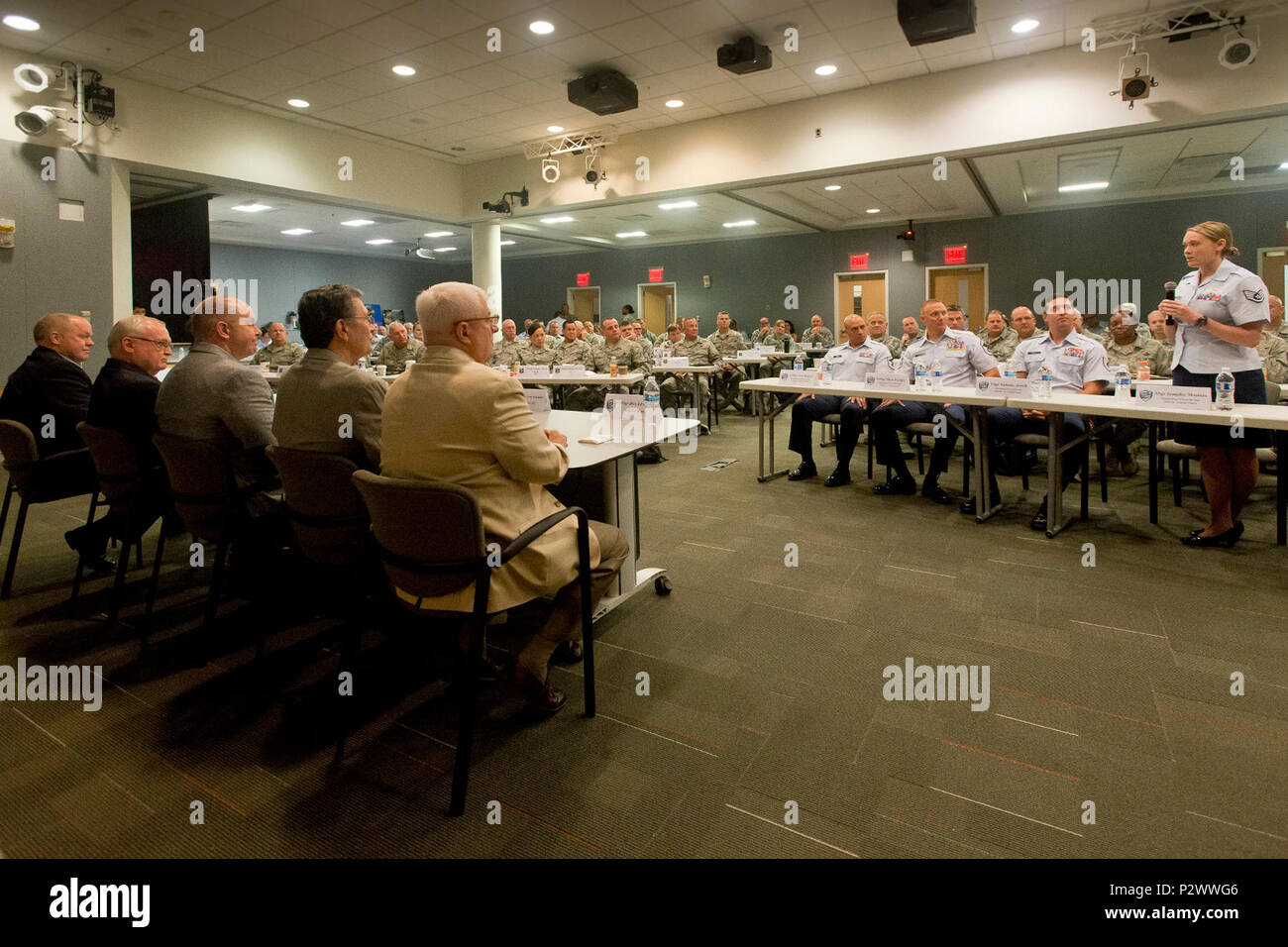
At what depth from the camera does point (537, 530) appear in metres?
1.89

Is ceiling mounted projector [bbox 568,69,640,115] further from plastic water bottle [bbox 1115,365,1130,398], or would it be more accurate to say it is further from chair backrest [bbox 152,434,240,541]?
chair backrest [bbox 152,434,240,541]

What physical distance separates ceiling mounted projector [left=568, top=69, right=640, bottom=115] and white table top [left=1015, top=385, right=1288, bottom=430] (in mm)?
4570

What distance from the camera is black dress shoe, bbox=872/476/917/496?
16.7ft

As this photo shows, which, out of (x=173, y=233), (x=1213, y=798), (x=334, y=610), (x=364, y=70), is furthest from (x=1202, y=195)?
(x=173, y=233)

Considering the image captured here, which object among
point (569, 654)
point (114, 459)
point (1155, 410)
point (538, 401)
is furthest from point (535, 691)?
point (1155, 410)

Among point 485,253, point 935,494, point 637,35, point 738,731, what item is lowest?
point 738,731

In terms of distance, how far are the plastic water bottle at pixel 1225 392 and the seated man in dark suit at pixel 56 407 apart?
17.0 feet

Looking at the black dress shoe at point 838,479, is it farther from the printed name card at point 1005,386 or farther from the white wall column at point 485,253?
the white wall column at point 485,253

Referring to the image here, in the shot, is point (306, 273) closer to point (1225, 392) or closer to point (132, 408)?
point (132, 408)

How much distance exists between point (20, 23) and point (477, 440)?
252 inches

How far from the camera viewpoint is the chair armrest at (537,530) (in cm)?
183

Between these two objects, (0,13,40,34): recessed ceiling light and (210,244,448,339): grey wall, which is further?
(210,244,448,339): grey wall

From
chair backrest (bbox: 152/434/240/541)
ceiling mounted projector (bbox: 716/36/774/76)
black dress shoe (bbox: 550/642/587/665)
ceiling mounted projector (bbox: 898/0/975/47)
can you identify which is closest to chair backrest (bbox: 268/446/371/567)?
chair backrest (bbox: 152/434/240/541)
